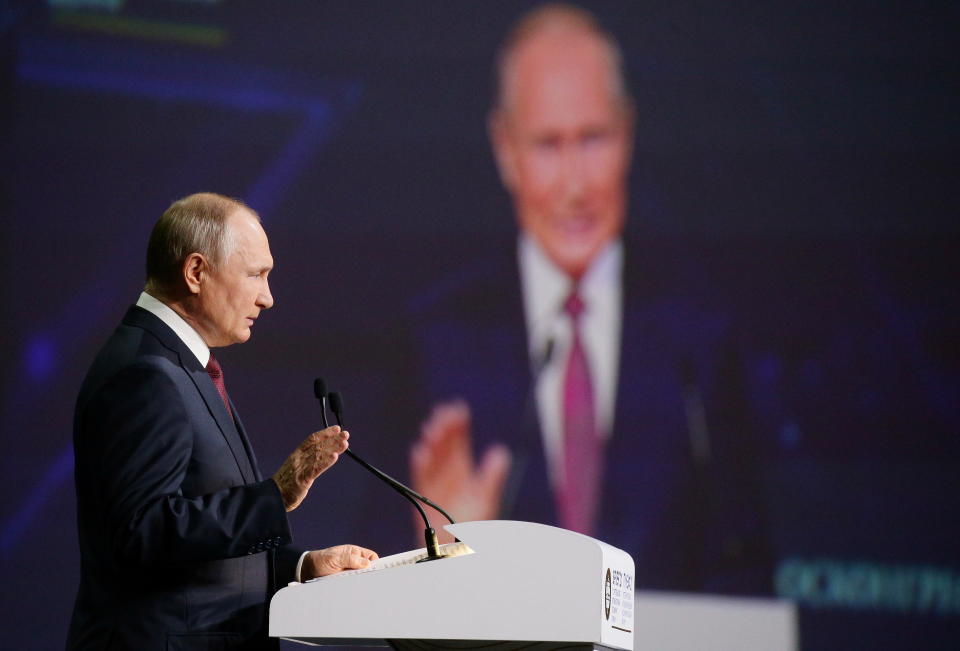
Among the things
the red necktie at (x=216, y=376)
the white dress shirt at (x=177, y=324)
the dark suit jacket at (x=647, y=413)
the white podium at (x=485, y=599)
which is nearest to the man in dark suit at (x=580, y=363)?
the dark suit jacket at (x=647, y=413)

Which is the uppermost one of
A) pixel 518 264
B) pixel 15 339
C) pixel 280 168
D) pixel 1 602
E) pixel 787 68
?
pixel 787 68

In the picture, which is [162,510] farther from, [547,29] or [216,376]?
[547,29]

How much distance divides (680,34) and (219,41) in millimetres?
1691

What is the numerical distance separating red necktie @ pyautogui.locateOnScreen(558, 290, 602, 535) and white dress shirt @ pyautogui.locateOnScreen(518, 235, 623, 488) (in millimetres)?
17

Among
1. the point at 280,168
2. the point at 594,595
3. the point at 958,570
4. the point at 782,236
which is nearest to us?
the point at 594,595

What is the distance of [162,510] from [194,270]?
45 centimetres

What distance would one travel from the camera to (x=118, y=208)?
4410 millimetres

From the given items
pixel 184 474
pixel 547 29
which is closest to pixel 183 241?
pixel 184 474

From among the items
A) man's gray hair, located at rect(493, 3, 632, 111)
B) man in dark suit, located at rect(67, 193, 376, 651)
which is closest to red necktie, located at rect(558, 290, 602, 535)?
man's gray hair, located at rect(493, 3, 632, 111)

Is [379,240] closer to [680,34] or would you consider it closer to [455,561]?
[680,34]

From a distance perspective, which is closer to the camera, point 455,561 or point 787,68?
point 455,561

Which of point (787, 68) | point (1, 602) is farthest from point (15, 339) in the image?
point (787, 68)

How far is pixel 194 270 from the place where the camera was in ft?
6.74

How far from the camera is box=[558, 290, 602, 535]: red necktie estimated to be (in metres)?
3.98
